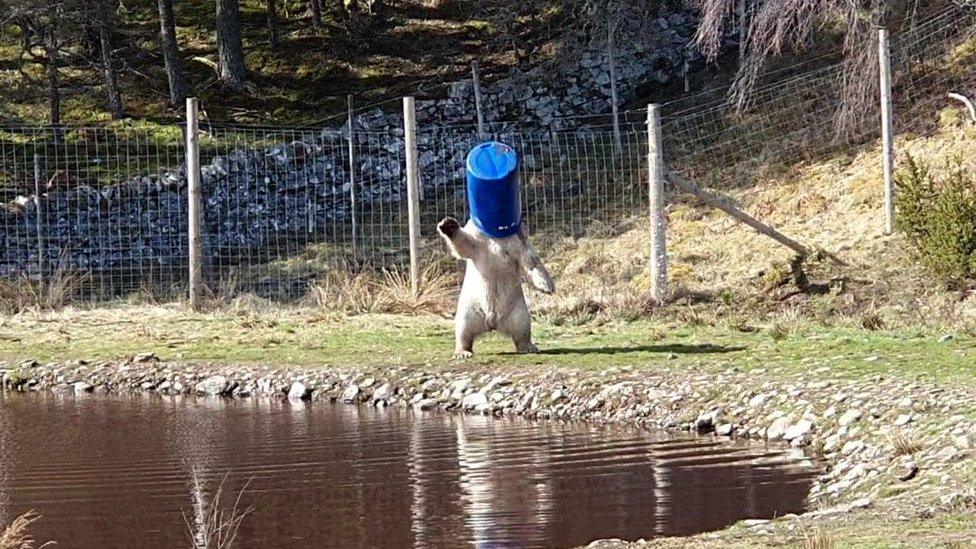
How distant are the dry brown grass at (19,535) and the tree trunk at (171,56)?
74.2 feet

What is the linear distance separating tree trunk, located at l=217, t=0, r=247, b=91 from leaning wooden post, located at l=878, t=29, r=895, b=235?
16769 mm

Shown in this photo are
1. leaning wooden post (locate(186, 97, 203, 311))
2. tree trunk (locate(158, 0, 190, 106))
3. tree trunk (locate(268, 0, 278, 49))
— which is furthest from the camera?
tree trunk (locate(268, 0, 278, 49))

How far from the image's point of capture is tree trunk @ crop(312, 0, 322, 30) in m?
34.6

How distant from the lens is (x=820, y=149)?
24.6 m

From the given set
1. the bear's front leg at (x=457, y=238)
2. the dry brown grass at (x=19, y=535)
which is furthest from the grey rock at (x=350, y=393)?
the dry brown grass at (x=19, y=535)

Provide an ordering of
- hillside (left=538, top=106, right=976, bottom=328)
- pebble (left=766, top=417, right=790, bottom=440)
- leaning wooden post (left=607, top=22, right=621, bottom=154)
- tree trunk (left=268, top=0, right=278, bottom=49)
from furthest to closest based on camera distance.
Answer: tree trunk (left=268, top=0, right=278, bottom=49)
leaning wooden post (left=607, top=22, right=621, bottom=154)
hillside (left=538, top=106, right=976, bottom=328)
pebble (left=766, top=417, right=790, bottom=440)

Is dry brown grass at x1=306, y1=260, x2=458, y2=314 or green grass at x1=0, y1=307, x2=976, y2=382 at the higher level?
dry brown grass at x1=306, y1=260, x2=458, y2=314

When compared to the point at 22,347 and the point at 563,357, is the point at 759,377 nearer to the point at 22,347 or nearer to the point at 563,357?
the point at 563,357

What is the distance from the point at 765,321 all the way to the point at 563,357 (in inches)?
131

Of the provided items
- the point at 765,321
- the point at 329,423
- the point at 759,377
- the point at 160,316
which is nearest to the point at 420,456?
the point at 329,423

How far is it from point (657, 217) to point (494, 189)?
5122 mm

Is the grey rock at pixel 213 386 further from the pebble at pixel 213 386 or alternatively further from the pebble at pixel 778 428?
the pebble at pixel 778 428

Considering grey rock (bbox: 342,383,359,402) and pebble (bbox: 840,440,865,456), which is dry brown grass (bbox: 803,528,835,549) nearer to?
pebble (bbox: 840,440,865,456)

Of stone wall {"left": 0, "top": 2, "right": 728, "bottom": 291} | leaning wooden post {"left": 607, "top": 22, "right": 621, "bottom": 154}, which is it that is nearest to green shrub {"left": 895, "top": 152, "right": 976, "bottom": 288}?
leaning wooden post {"left": 607, "top": 22, "right": 621, "bottom": 154}
